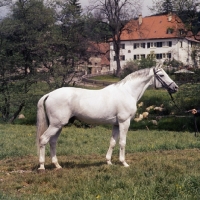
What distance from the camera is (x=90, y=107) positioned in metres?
9.23

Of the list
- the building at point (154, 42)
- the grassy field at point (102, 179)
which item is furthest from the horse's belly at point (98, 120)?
the building at point (154, 42)

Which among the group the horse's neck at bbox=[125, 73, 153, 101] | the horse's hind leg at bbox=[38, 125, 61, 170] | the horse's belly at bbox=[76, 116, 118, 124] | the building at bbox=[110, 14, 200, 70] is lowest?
the horse's hind leg at bbox=[38, 125, 61, 170]

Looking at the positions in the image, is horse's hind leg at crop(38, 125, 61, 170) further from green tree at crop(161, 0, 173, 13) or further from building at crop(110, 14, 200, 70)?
building at crop(110, 14, 200, 70)

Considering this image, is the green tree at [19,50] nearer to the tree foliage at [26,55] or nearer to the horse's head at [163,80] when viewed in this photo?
the tree foliage at [26,55]

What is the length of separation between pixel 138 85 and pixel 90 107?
4.99 feet

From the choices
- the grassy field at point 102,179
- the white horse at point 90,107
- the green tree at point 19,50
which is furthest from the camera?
the green tree at point 19,50

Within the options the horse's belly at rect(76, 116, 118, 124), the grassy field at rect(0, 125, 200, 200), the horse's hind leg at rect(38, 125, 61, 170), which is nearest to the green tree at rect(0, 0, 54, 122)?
the grassy field at rect(0, 125, 200, 200)

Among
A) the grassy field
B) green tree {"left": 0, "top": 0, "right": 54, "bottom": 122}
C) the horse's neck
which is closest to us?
the grassy field

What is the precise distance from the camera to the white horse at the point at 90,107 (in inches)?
361

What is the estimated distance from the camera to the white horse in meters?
9.16

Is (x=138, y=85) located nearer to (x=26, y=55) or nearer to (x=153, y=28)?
(x=26, y=55)

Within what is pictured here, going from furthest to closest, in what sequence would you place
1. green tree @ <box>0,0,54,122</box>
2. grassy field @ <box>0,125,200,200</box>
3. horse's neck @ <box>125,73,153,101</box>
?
green tree @ <box>0,0,54,122</box>, horse's neck @ <box>125,73,153,101</box>, grassy field @ <box>0,125,200,200</box>

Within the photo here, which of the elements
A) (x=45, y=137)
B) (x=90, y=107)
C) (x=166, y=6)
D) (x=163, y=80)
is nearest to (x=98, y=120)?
(x=90, y=107)

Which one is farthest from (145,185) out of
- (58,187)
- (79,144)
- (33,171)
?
(79,144)
